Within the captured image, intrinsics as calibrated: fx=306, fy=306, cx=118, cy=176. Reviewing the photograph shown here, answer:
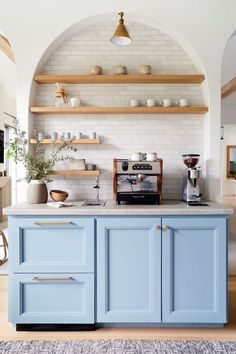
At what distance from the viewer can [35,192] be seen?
2498 mm

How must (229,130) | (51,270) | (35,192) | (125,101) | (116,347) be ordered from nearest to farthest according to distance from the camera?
1. (116,347)
2. (51,270)
3. (35,192)
4. (125,101)
5. (229,130)

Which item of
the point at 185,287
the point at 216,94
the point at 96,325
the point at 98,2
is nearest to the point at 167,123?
the point at 216,94

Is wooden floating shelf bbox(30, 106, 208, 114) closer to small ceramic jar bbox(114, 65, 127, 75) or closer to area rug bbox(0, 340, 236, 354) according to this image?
small ceramic jar bbox(114, 65, 127, 75)

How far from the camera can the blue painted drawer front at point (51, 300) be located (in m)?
2.23

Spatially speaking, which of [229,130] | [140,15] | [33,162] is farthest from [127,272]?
[229,130]

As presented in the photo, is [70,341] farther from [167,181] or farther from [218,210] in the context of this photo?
[167,181]

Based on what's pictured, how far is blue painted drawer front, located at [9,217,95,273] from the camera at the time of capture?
222 centimetres

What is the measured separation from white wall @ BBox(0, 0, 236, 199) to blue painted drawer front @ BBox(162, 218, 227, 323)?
0.64 m

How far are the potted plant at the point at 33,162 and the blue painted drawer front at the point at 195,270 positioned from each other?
1.05 m

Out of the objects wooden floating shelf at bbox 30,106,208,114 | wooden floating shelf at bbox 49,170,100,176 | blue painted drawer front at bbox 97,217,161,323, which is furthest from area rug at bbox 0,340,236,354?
wooden floating shelf at bbox 30,106,208,114

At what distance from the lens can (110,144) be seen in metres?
2.92

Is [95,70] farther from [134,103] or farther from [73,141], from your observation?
[73,141]

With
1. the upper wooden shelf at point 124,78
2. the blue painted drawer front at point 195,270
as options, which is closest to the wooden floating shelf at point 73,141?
the upper wooden shelf at point 124,78

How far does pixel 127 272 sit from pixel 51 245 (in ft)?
1.93
